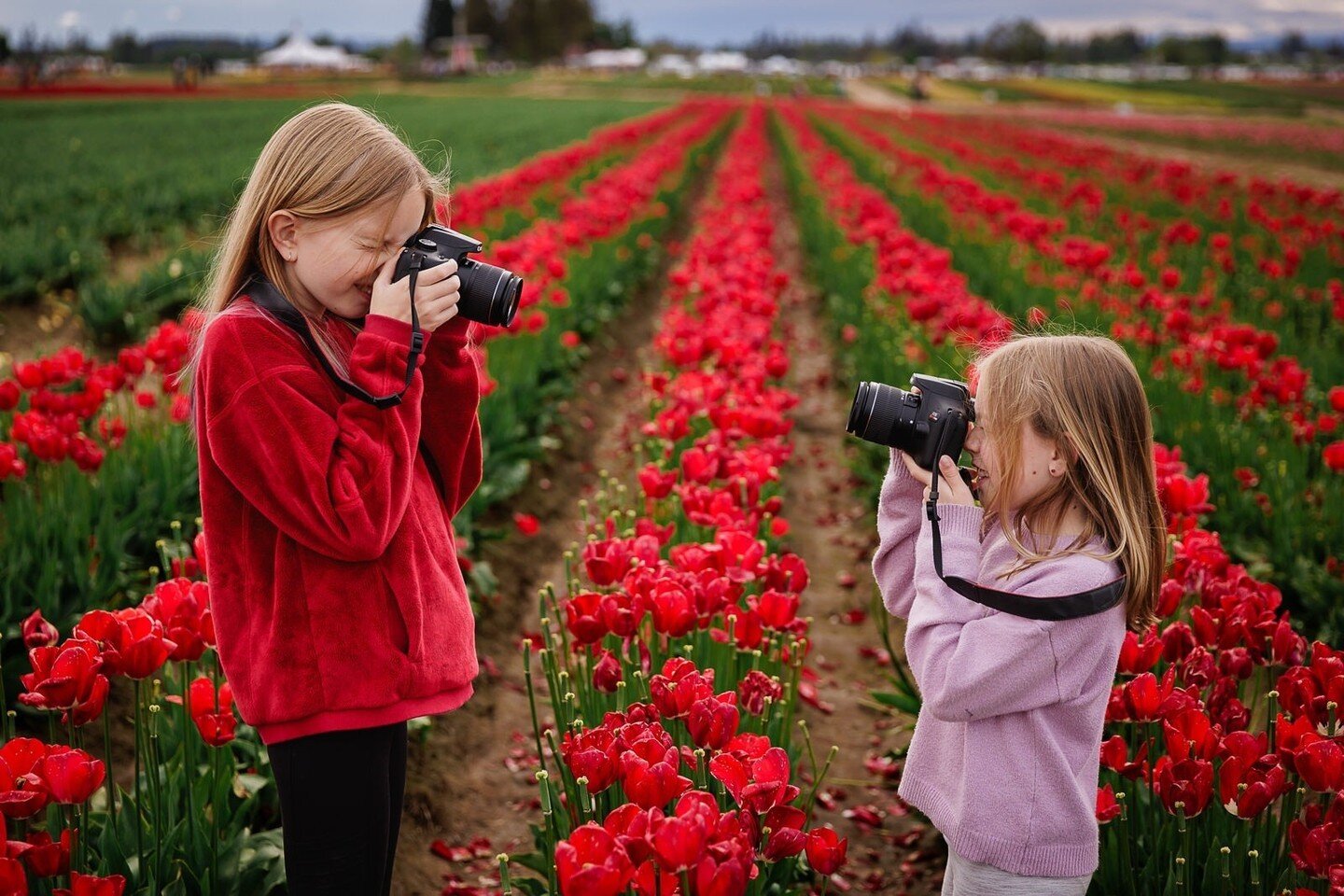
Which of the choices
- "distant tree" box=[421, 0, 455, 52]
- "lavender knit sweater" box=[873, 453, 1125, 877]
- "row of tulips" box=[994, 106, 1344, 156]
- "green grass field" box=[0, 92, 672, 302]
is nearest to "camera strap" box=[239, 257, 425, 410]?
"green grass field" box=[0, 92, 672, 302]

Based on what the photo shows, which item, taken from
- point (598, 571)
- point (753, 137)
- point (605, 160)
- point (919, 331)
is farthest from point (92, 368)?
point (753, 137)

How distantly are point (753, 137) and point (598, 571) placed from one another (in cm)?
2205

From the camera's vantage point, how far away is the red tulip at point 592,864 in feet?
4.58

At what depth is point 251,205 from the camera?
6.01 ft

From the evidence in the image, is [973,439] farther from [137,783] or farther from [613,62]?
[613,62]

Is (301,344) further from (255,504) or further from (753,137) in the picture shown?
(753,137)

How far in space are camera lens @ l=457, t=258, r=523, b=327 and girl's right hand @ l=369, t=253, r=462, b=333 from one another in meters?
0.06

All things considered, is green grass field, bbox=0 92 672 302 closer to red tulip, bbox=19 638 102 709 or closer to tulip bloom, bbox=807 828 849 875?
Result: red tulip, bbox=19 638 102 709

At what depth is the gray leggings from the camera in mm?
1858

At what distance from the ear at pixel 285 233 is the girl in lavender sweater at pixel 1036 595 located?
1.09 metres

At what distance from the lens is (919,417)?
1.92 metres

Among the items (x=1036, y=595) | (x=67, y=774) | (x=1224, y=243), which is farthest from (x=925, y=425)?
(x=1224, y=243)

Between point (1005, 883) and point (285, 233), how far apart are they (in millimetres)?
1604

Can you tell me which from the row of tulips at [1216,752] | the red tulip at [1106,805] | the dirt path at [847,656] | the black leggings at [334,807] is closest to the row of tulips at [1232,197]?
the dirt path at [847,656]
